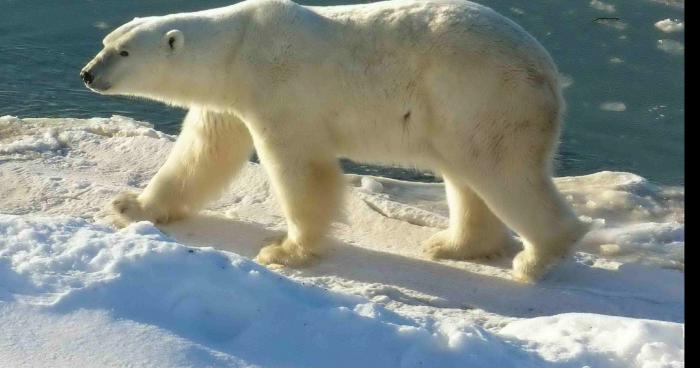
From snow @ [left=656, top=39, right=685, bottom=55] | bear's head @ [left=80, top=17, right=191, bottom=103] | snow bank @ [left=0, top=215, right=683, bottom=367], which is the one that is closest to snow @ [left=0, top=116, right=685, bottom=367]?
snow bank @ [left=0, top=215, right=683, bottom=367]

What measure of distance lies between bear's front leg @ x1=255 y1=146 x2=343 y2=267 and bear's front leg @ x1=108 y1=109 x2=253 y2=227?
0.40 meters

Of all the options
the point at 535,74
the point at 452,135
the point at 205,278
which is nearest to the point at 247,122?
the point at 452,135

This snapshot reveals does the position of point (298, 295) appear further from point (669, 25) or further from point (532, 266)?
point (669, 25)

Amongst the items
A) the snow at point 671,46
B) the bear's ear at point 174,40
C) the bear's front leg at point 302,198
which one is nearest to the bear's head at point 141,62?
the bear's ear at point 174,40

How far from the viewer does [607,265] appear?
16.2 ft

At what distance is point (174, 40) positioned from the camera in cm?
472

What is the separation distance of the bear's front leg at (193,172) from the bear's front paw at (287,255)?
55 centimetres

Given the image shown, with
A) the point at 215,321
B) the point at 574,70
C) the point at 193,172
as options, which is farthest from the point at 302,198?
the point at 574,70

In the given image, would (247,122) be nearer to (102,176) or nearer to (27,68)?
(102,176)

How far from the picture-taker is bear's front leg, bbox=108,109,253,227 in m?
5.08

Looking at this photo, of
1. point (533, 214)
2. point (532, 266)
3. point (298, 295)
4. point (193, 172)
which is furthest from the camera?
point (193, 172)

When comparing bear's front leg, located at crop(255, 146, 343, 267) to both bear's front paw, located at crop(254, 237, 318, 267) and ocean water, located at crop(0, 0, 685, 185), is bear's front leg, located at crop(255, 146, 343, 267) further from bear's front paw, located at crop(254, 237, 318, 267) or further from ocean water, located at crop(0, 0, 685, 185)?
ocean water, located at crop(0, 0, 685, 185)

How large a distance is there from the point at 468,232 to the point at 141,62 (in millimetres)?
1678

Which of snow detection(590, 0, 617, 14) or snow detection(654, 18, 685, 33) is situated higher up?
snow detection(590, 0, 617, 14)
